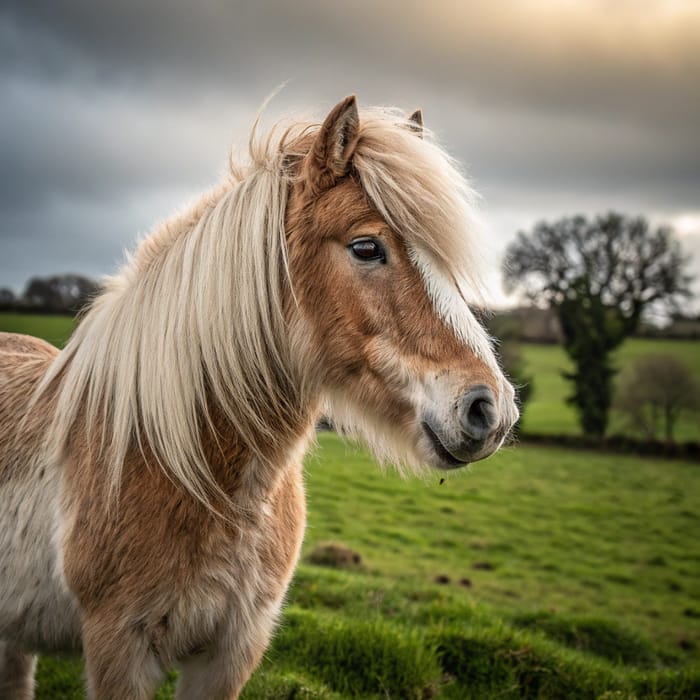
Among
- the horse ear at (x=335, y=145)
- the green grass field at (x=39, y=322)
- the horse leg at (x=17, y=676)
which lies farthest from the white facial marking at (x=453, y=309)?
the green grass field at (x=39, y=322)

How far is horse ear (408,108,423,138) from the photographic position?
2982 mm

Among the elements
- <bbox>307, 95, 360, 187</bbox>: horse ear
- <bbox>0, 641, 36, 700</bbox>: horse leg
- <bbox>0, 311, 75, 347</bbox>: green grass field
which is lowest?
<bbox>0, 641, 36, 700</bbox>: horse leg

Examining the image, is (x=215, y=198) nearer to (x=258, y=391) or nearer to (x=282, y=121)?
(x=282, y=121)

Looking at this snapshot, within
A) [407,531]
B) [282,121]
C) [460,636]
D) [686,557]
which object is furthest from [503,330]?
[282,121]

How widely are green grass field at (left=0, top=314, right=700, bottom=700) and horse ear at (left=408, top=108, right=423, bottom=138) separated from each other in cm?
161

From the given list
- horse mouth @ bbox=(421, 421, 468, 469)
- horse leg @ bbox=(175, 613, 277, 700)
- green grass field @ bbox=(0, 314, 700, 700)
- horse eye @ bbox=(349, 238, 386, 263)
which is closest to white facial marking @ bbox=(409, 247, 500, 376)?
horse eye @ bbox=(349, 238, 386, 263)

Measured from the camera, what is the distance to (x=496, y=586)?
11.7 metres

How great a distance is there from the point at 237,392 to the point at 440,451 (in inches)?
34.4

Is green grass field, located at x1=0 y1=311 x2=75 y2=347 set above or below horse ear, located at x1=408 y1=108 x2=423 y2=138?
below

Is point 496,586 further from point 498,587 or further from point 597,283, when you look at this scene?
point 597,283

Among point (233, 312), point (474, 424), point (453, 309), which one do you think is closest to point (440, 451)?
point (474, 424)

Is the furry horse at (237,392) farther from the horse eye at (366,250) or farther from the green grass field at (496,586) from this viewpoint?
the green grass field at (496,586)

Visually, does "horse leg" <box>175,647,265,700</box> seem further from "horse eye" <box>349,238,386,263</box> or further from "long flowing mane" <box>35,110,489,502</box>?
"horse eye" <box>349,238,386,263</box>

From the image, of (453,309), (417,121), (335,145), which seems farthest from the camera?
(417,121)
